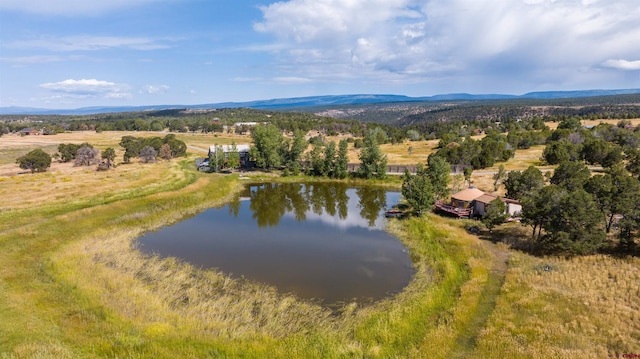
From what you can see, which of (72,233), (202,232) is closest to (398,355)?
(202,232)

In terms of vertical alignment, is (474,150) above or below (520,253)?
above

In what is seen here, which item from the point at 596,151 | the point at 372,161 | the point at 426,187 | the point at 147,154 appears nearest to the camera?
the point at 426,187

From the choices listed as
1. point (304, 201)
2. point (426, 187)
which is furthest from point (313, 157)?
point (426, 187)

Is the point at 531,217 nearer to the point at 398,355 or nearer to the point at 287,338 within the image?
the point at 398,355

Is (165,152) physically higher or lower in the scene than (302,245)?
higher

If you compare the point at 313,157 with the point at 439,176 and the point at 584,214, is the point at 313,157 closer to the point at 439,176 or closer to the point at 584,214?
the point at 439,176

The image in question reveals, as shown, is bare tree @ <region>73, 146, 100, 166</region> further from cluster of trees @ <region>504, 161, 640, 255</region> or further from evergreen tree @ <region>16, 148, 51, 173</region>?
cluster of trees @ <region>504, 161, 640, 255</region>
